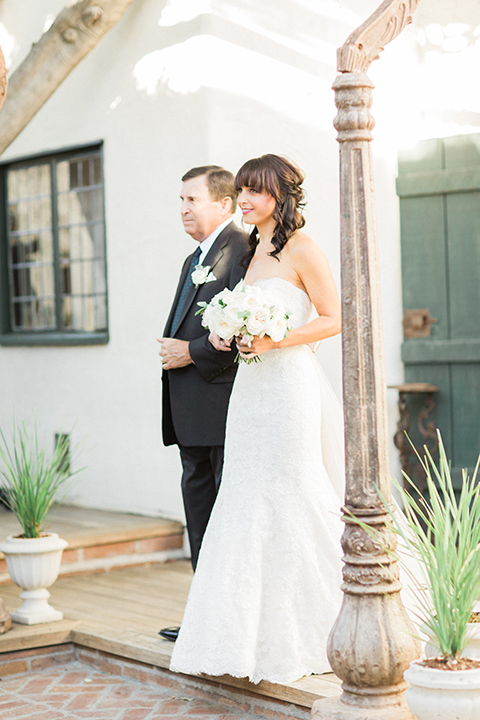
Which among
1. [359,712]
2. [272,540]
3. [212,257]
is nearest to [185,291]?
[212,257]

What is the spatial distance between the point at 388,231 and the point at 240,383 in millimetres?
2582

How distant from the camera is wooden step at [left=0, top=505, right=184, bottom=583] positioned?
5699 millimetres

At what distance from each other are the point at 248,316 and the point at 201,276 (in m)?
0.72

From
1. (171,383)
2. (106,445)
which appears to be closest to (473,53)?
(171,383)

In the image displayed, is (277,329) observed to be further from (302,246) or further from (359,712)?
(359,712)

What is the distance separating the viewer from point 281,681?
11.4ft

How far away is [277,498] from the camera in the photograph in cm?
361

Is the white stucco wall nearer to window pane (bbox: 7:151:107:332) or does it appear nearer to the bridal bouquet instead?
window pane (bbox: 7:151:107:332)

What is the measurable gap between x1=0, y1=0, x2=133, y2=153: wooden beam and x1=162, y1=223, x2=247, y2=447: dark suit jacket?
7.68 ft

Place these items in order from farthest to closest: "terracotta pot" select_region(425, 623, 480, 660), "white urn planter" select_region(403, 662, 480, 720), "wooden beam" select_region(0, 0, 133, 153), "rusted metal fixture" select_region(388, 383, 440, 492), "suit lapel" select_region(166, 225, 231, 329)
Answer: "wooden beam" select_region(0, 0, 133, 153), "rusted metal fixture" select_region(388, 383, 440, 492), "suit lapel" select_region(166, 225, 231, 329), "terracotta pot" select_region(425, 623, 480, 660), "white urn planter" select_region(403, 662, 480, 720)

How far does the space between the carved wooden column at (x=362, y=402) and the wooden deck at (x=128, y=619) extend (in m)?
0.51

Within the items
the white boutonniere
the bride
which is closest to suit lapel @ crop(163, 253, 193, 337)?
the white boutonniere

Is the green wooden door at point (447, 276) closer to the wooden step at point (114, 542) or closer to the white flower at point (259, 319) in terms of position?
the wooden step at point (114, 542)

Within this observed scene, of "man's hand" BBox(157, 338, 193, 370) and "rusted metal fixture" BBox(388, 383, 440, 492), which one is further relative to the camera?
"rusted metal fixture" BBox(388, 383, 440, 492)
